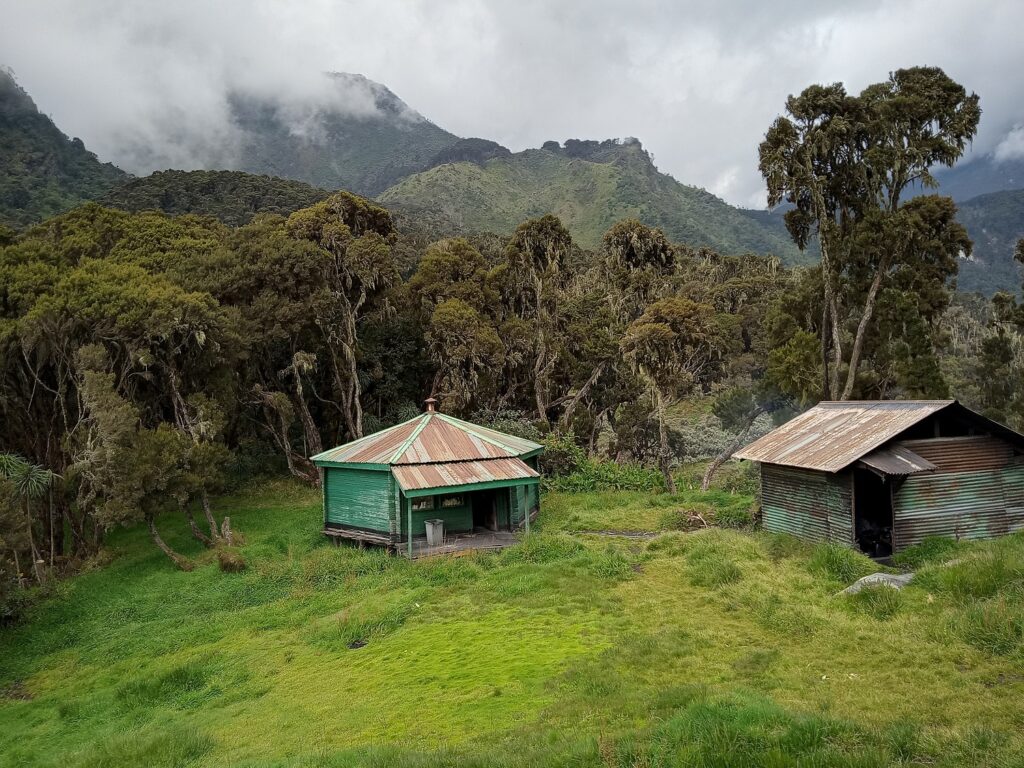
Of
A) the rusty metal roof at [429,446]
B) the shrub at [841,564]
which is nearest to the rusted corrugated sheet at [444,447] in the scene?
the rusty metal roof at [429,446]

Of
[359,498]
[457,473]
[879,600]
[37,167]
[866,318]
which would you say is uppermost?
[37,167]

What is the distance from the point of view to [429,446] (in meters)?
19.2

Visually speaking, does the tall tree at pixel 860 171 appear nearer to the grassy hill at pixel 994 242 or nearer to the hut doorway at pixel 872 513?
the hut doorway at pixel 872 513

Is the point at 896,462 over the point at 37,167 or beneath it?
beneath

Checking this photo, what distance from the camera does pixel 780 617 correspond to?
398 inches

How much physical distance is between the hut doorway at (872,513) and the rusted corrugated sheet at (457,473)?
8431 mm

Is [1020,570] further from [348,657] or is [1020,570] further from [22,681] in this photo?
[22,681]

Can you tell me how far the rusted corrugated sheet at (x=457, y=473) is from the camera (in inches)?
674

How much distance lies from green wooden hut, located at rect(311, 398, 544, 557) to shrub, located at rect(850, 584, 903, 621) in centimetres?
963

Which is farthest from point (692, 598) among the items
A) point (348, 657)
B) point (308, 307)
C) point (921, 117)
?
point (921, 117)

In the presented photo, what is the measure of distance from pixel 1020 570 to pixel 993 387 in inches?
1224

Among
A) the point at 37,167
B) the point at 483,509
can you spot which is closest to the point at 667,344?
the point at 483,509

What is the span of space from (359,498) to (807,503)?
12.4 metres

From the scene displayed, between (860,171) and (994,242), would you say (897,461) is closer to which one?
(860,171)
